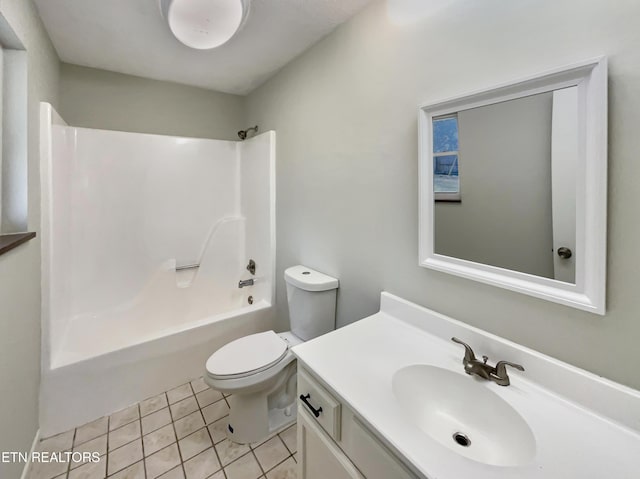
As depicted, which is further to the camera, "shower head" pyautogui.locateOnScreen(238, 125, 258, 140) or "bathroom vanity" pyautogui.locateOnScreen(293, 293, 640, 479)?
"shower head" pyautogui.locateOnScreen(238, 125, 258, 140)

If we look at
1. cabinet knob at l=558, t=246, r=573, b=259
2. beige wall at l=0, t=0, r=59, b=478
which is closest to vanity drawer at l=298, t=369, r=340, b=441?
cabinet knob at l=558, t=246, r=573, b=259

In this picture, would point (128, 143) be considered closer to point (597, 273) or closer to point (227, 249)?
point (227, 249)

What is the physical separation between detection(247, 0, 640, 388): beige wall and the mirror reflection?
9cm

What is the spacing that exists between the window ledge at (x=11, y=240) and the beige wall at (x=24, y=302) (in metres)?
0.05

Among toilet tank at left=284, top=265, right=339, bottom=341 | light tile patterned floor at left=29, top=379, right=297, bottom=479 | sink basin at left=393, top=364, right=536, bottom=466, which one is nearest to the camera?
sink basin at left=393, top=364, right=536, bottom=466

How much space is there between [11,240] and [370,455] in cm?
154

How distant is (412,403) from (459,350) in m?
0.29

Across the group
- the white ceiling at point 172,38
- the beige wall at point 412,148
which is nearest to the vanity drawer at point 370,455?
the beige wall at point 412,148

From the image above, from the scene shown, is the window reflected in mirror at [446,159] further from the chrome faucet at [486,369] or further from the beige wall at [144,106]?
the beige wall at [144,106]

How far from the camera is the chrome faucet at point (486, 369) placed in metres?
0.85

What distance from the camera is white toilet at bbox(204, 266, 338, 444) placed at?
4.59 ft

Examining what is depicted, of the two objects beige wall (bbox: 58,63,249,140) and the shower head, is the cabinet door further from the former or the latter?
beige wall (bbox: 58,63,249,140)

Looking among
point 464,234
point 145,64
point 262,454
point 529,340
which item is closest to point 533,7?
point 464,234

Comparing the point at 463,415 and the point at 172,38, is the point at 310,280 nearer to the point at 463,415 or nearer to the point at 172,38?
the point at 463,415
